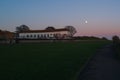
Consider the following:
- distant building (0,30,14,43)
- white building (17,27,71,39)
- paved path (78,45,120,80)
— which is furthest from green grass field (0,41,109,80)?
white building (17,27,71,39)

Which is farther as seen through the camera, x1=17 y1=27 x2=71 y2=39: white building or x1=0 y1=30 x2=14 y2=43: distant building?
x1=17 y1=27 x2=71 y2=39: white building

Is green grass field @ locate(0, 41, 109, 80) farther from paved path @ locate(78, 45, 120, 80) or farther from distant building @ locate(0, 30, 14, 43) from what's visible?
distant building @ locate(0, 30, 14, 43)

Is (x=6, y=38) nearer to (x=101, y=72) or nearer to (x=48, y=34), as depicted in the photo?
(x=48, y=34)

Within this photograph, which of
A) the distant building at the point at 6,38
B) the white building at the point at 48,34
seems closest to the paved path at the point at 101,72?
the distant building at the point at 6,38

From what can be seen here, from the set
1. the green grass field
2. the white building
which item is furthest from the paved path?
the white building

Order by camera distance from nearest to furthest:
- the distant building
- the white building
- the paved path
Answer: the paved path → the distant building → the white building

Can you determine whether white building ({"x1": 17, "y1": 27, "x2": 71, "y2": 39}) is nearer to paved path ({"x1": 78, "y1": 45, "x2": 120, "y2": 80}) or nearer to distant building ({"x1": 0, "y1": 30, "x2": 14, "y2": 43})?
distant building ({"x1": 0, "y1": 30, "x2": 14, "y2": 43})

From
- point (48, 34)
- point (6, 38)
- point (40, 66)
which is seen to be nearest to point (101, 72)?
point (40, 66)

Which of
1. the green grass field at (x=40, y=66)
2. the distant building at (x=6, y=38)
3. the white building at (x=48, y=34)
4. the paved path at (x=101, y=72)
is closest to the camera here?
the paved path at (x=101, y=72)

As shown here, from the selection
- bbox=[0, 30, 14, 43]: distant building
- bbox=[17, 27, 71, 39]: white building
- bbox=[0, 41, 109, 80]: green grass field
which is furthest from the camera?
bbox=[17, 27, 71, 39]: white building

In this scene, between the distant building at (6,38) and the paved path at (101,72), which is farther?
the distant building at (6,38)

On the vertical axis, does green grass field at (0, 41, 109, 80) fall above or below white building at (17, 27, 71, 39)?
below

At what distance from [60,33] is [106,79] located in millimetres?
111586

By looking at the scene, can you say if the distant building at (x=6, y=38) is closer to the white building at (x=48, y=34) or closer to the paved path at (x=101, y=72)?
the white building at (x=48, y=34)
